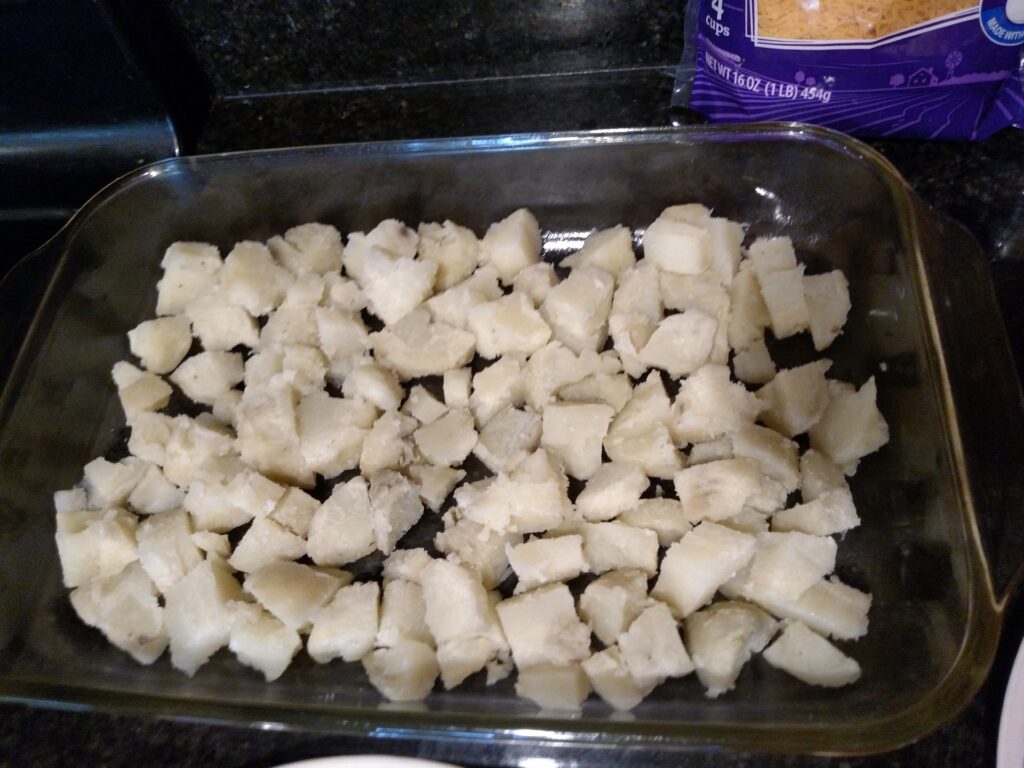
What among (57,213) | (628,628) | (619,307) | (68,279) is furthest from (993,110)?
(57,213)

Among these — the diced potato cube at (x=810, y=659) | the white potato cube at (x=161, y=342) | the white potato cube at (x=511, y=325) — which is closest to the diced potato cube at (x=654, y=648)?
the diced potato cube at (x=810, y=659)

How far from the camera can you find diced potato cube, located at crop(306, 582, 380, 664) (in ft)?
3.18

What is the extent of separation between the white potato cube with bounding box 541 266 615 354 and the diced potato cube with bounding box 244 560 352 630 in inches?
18.5

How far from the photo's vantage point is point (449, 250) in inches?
49.1

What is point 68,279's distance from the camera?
1246 millimetres

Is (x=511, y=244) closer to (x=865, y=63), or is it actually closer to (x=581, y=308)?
(x=581, y=308)

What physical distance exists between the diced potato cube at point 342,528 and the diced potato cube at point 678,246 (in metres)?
0.55

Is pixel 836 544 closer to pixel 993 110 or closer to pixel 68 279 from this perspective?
pixel 993 110

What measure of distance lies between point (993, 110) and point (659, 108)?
0.51 metres

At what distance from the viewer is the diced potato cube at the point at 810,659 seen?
0.91 m

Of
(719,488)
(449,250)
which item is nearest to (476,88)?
(449,250)

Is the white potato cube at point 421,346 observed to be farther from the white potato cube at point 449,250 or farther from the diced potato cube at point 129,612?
the diced potato cube at point 129,612

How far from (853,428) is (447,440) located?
53 cm

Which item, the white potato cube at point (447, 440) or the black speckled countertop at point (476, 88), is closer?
the white potato cube at point (447, 440)
